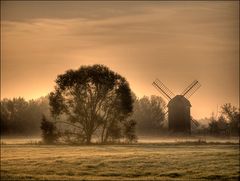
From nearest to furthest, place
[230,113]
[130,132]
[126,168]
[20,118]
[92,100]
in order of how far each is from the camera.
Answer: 1. [126,168]
2. [130,132]
3. [92,100]
4. [20,118]
5. [230,113]

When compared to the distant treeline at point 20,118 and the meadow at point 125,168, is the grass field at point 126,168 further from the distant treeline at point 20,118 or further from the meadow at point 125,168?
the distant treeline at point 20,118

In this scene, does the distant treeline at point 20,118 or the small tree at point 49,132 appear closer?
the small tree at point 49,132

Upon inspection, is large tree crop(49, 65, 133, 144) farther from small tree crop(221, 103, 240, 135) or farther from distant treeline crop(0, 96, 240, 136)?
small tree crop(221, 103, 240, 135)

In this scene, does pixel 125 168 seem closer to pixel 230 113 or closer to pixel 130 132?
pixel 130 132

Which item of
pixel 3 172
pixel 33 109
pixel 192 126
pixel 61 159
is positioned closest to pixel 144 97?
pixel 192 126

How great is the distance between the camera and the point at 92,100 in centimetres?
8775

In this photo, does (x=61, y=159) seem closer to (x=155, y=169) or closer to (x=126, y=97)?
(x=155, y=169)

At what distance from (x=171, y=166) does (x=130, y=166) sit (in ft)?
9.62

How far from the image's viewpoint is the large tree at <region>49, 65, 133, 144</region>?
286 ft

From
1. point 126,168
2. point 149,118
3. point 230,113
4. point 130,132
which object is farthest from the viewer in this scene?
point 230,113

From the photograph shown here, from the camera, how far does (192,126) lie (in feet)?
403

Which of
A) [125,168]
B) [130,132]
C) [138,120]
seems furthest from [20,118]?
[125,168]

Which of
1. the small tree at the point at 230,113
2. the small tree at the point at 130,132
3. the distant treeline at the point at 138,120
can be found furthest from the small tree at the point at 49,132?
the small tree at the point at 230,113

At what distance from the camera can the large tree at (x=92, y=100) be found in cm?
8706
